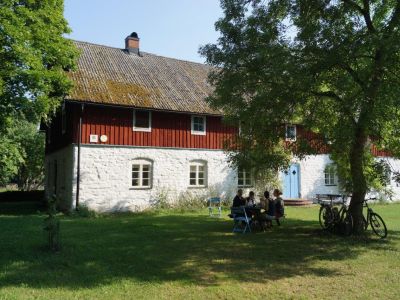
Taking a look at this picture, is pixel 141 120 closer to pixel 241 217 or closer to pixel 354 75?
pixel 241 217

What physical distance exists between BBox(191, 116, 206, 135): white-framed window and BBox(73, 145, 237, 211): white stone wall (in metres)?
0.97

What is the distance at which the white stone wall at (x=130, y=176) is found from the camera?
17.9 meters

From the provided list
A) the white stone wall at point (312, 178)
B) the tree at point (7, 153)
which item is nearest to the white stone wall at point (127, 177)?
the white stone wall at point (312, 178)

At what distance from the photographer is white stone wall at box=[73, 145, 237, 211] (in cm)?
1792

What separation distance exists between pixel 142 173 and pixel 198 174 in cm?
307

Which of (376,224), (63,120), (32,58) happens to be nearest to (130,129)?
(63,120)

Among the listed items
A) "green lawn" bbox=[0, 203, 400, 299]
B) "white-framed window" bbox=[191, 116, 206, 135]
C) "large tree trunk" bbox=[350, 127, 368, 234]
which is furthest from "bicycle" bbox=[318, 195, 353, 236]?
"white-framed window" bbox=[191, 116, 206, 135]

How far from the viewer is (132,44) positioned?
80.4 ft

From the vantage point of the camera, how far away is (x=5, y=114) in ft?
55.9

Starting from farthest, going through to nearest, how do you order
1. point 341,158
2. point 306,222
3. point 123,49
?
point 123,49, point 306,222, point 341,158

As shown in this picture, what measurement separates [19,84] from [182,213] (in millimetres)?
8836

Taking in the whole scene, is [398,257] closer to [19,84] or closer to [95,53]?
[19,84]

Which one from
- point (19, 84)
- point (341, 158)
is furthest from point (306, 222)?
point (19, 84)

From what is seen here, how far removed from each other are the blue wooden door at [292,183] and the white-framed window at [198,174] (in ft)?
17.2
